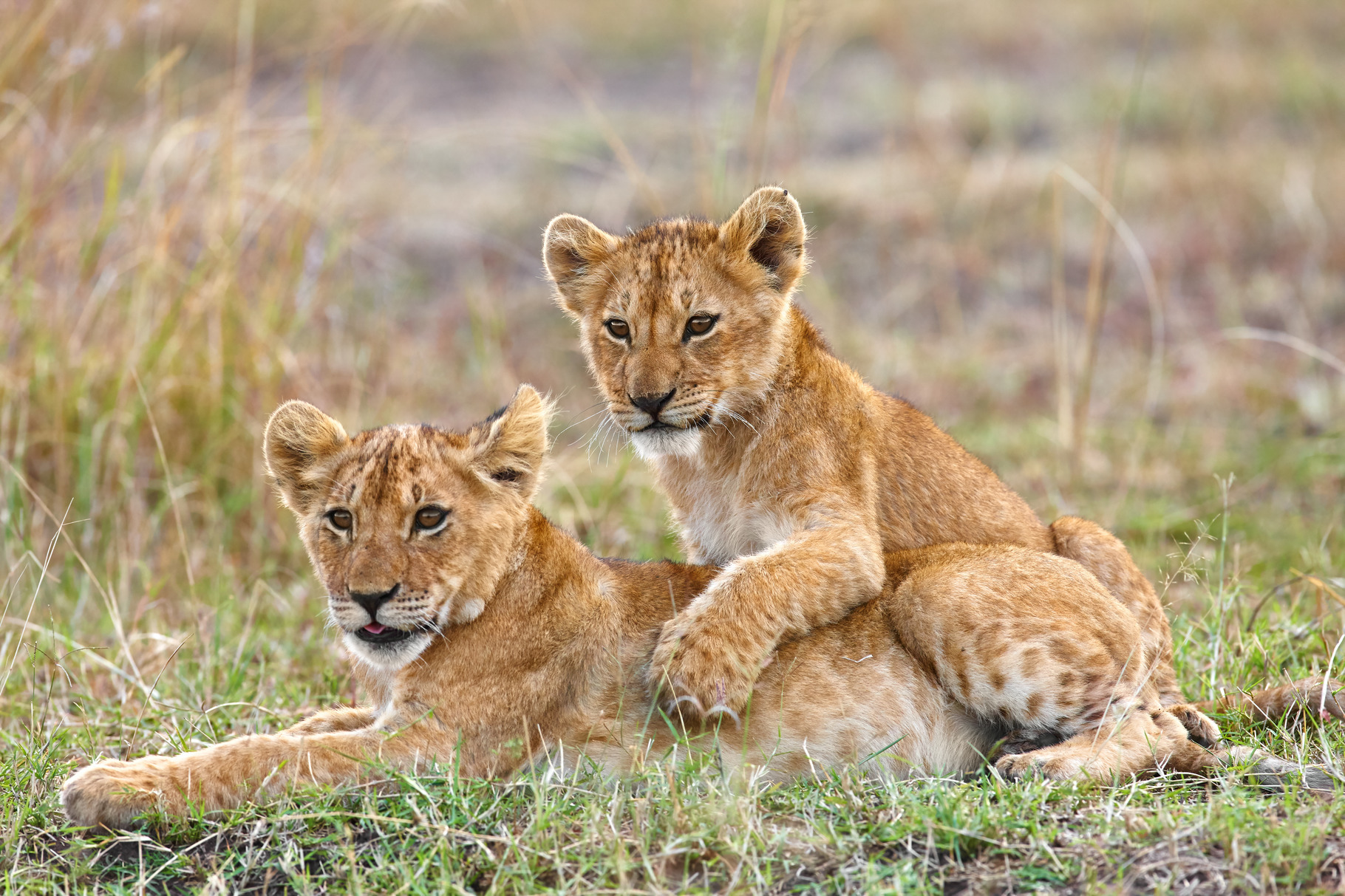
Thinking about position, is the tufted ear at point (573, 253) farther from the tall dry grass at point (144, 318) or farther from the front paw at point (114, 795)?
the front paw at point (114, 795)

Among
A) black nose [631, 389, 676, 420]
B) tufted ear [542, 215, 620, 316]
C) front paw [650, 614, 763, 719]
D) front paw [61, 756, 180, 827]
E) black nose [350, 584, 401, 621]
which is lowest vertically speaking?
front paw [61, 756, 180, 827]

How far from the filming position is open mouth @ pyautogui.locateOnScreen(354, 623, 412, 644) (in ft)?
14.4

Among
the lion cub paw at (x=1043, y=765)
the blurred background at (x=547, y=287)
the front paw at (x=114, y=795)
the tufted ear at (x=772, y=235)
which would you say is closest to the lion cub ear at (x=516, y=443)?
the tufted ear at (x=772, y=235)

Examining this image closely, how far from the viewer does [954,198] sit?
15375 millimetres

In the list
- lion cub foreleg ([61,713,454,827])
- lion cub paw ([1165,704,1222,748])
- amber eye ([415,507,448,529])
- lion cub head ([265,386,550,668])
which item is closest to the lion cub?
lion cub paw ([1165,704,1222,748])

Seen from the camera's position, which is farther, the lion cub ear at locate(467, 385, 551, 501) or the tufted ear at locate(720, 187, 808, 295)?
the tufted ear at locate(720, 187, 808, 295)

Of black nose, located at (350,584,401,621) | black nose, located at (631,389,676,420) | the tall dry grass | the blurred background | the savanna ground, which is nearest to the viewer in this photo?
the savanna ground

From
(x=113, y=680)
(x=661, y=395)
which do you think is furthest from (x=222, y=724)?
(x=661, y=395)

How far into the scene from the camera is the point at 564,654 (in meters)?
4.68

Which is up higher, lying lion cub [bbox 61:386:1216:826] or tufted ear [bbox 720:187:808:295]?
tufted ear [bbox 720:187:808:295]

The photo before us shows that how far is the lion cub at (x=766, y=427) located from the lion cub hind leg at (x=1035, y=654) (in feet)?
0.98

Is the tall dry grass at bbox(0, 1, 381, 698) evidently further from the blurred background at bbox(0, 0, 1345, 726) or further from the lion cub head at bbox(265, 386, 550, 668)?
the lion cub head at bbox(265, 386, 550, 668)

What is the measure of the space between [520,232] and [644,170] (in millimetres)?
2150

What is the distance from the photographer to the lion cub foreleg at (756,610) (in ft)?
15.1
